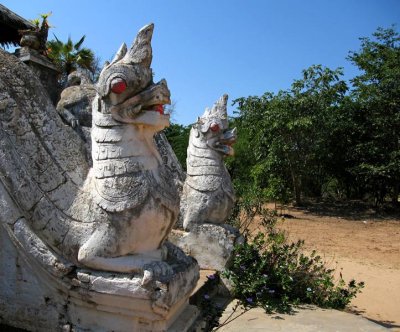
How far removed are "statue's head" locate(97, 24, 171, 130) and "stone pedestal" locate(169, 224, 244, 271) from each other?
2172mm

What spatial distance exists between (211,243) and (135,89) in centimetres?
242

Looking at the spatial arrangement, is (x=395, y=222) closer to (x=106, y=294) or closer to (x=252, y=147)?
(x=252, y=147)

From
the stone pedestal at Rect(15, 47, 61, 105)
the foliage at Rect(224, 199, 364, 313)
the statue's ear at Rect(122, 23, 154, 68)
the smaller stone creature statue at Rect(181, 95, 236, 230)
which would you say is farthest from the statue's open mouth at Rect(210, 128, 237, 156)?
the stone pedestal at Rect(15, 47, 61, 105)

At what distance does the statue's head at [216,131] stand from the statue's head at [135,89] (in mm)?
2065

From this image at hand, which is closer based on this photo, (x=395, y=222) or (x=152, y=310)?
(x=152, y=310)

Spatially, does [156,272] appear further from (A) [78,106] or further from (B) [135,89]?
(A) [78,106]

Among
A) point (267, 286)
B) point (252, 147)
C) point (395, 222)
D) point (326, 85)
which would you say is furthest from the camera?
point (252, 147)

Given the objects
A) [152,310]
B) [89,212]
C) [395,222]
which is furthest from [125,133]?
[395,222]

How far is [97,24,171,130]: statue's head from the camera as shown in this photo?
7.83ft

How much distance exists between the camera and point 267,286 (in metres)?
4.21

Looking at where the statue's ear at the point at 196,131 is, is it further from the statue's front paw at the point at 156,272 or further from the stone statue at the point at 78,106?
the statue's front paw at the point at 156,272

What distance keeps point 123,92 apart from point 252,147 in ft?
48.6

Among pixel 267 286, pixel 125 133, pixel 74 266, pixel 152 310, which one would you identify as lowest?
pixel 267 286

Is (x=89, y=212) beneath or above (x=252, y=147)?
beneath
